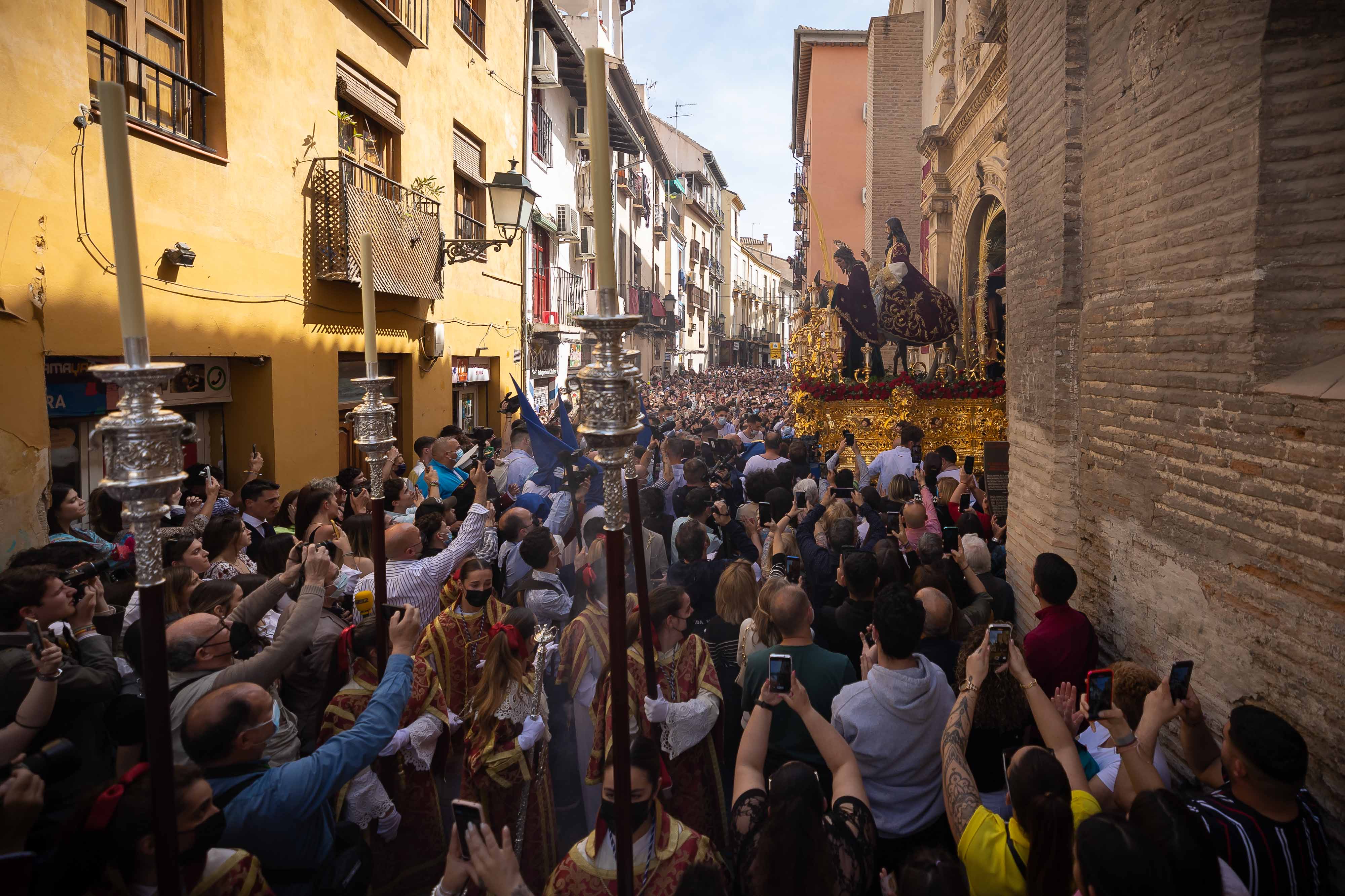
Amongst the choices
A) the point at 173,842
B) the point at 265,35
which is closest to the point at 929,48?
the point at 265,35

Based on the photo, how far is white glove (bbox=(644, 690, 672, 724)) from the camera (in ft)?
8.65

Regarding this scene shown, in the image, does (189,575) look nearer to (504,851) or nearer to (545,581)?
(545,581)

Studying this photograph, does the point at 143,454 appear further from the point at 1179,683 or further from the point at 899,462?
the point at 899,462

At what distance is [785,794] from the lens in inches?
82.7

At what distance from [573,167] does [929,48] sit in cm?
846

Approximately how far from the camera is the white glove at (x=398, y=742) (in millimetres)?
3061

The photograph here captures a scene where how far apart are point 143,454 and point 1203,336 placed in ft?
12.9

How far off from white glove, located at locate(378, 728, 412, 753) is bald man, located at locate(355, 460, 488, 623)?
944 mm

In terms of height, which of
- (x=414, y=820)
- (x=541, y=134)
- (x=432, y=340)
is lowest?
(x=414, y=820)

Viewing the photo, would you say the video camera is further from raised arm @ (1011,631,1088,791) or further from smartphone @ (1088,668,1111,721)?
smartphone @ (1088,668,1111,721)

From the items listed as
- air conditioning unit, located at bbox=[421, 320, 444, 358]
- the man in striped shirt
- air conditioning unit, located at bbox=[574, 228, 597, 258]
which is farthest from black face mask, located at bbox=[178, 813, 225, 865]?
air conditioning unit, located at bbox=[574, 228, 597, 258]

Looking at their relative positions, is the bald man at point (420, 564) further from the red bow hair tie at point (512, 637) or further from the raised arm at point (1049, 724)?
→ the raised arm at point (1049, 724)

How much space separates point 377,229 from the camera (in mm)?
8938

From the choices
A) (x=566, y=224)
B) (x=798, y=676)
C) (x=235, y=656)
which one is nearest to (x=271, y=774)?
(x=235, y=656)
